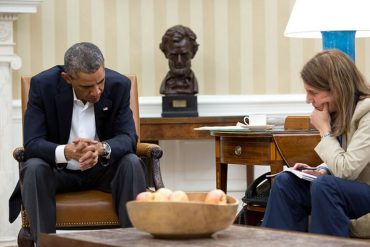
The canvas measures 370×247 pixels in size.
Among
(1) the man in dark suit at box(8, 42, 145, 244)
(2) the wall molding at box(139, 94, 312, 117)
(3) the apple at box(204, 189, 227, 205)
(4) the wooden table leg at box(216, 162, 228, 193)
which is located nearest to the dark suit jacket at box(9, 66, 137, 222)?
(1) the man in dark suit at box(8, 42, 145, 244)

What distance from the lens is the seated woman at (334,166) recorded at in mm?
3027

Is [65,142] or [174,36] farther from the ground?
[174,36]

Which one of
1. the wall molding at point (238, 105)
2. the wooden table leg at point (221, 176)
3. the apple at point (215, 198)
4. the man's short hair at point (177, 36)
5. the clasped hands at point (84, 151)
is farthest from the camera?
the wall molding at point (238, 105)

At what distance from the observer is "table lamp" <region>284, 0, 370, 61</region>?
160 inches

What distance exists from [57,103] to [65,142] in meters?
0.19

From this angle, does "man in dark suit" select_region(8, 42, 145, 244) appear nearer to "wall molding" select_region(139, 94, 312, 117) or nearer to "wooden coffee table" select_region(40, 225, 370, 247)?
Answer: "wooden coffee table" select_region(40, 225, 370, 247)

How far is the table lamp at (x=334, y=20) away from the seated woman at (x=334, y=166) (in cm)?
81

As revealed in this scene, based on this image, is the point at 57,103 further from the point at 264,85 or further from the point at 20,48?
the point at 264,85

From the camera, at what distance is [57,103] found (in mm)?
3814

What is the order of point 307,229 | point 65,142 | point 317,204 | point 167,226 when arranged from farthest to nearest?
point 65,142, point 307,229, point 317,204, point 167,226

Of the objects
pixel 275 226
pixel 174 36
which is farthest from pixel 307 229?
pixel 174 36

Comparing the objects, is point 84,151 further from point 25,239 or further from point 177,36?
point 177,36

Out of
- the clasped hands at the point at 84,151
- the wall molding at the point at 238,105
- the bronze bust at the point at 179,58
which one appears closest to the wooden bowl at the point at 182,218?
the clasped hands at the point at 84,151

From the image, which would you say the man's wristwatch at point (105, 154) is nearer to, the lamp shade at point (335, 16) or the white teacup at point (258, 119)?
the white teacup at point (258, 119)
